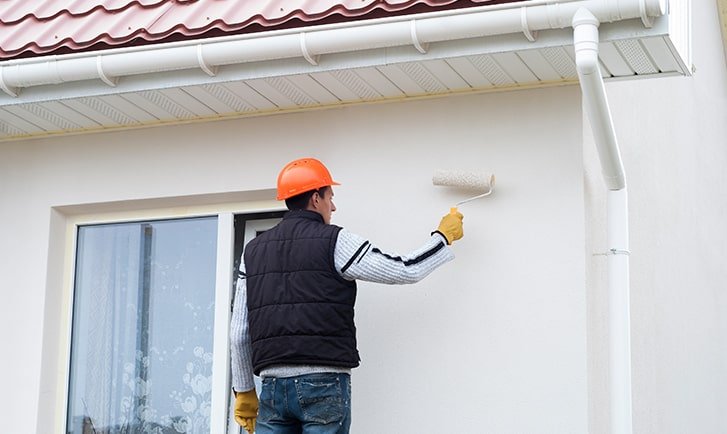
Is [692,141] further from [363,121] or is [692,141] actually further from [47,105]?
[47,105]

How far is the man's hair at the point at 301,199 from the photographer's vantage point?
5.73 meters

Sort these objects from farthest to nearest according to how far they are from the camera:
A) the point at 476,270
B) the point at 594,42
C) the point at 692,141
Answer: the point at 692,141 < the point at 476,270 < the point at 594,42

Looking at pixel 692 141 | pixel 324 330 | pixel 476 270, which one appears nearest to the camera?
pixel 324 330

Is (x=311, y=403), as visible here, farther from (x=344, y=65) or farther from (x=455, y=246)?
(x=344, y=65)

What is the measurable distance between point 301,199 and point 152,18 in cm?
118

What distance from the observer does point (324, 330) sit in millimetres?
5449

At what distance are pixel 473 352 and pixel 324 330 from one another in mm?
739

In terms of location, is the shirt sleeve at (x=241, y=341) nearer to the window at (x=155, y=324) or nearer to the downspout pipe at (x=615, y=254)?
the window at (x=155, y=324)

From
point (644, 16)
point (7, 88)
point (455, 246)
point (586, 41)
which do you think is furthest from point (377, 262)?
point (7, 88)

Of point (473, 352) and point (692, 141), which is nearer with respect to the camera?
point (473, 352)

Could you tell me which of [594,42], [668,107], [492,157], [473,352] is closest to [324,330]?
[473,352]

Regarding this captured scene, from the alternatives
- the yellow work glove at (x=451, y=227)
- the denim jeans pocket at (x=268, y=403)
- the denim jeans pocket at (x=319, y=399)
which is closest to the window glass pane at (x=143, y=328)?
the denim jeans pocket at (x=268, y=403)

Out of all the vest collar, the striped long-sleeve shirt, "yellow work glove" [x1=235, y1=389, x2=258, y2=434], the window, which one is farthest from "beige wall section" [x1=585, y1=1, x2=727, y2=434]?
the window

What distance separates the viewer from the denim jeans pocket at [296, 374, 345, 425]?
5.45 metres
